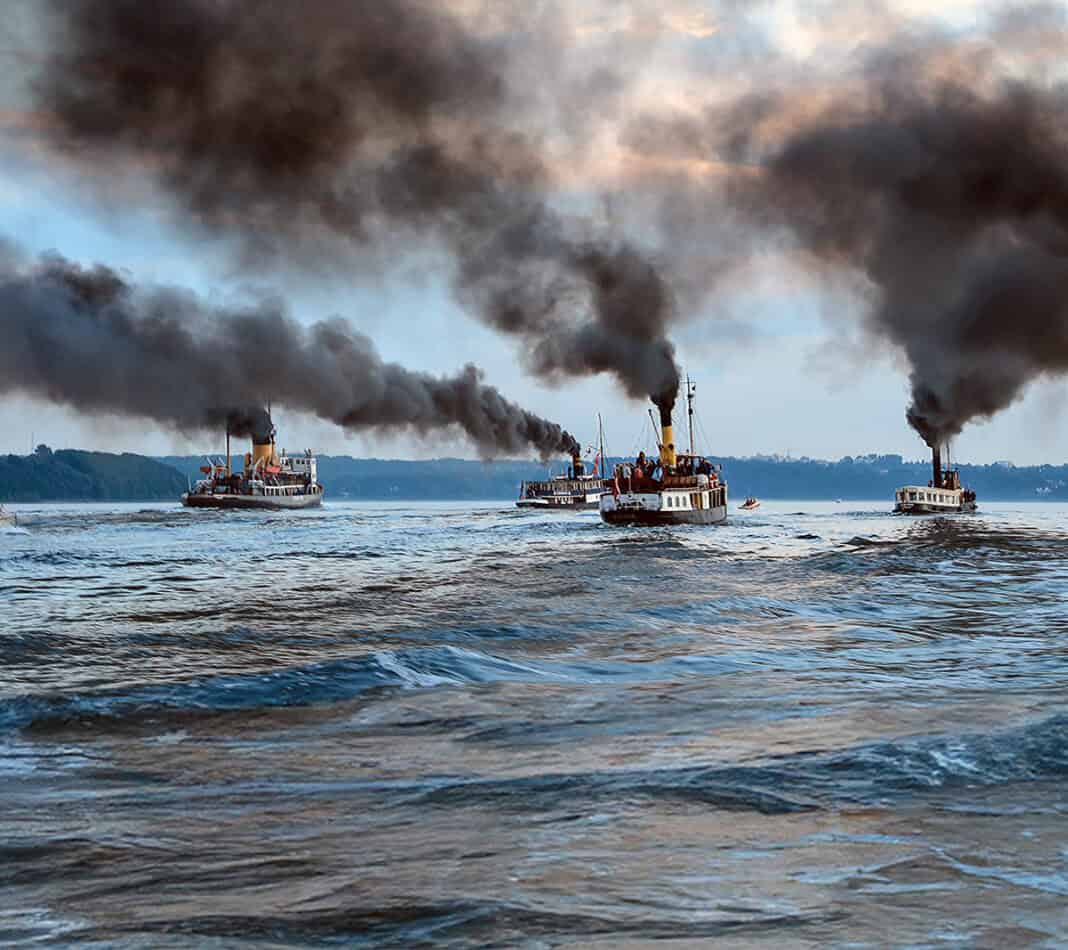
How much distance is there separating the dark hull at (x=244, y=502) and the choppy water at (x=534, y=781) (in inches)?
4173

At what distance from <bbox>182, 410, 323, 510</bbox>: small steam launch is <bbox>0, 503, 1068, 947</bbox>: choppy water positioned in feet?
352

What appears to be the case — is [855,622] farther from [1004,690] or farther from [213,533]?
[213,533]

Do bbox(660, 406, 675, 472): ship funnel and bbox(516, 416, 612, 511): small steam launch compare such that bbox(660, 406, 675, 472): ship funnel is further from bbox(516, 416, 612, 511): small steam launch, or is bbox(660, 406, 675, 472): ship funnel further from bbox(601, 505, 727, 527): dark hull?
bbox(516, 416, 612, 511): small steam launch

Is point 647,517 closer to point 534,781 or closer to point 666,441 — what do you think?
point 666,441

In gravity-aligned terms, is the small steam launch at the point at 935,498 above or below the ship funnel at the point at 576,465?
below

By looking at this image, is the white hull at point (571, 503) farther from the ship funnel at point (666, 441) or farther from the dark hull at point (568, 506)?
the ship funnel at point (666, 441)

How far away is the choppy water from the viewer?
438cm

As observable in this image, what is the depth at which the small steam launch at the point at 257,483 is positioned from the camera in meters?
123

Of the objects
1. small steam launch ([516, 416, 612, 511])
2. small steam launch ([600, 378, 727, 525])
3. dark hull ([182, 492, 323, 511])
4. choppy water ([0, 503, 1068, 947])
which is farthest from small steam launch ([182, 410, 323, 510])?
choppy water ([0, 503, 1068, 947])

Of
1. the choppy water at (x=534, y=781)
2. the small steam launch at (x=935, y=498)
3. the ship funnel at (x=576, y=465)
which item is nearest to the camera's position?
the choppy water at (x=534, y=781)

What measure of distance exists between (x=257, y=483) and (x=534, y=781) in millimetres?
120274

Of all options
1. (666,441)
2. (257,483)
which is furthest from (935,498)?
(257,483)

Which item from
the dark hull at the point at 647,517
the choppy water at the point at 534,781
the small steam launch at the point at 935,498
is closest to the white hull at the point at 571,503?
the small steam launch at the point at 935,498

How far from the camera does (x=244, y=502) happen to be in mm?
122375
